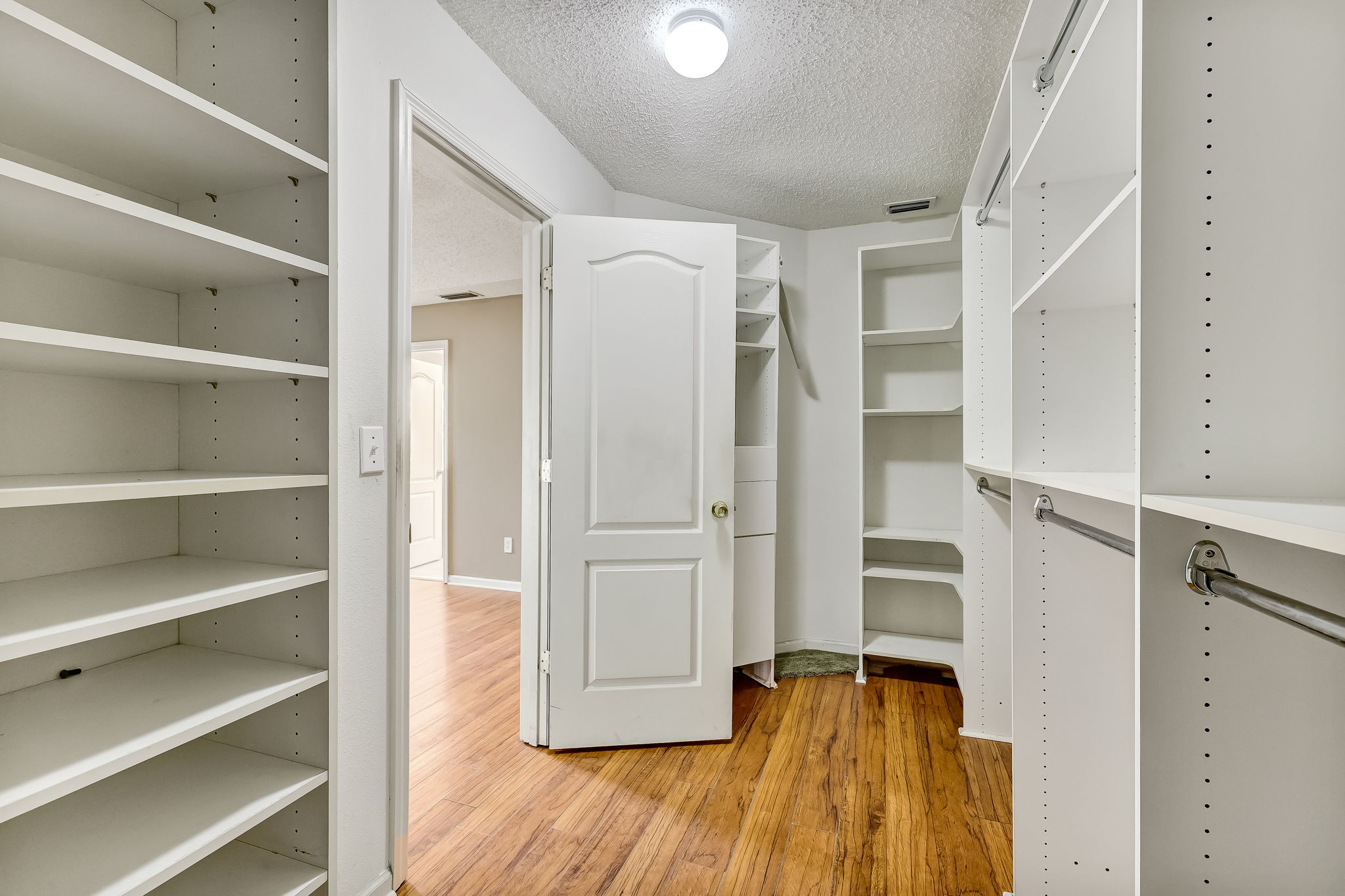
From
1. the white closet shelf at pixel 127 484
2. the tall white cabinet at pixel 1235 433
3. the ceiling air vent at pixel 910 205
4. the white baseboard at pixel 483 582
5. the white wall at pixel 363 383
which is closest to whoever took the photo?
the tall white cabinet at pixel 1235 433

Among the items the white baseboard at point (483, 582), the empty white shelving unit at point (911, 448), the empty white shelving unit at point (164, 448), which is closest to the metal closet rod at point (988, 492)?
the empty white shelving unit at point (911, 448)

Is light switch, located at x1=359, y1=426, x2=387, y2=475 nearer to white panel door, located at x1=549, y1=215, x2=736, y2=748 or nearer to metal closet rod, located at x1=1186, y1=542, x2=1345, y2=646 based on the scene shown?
white panel door, located at x1=549, y1=215, x2=736, y2=748

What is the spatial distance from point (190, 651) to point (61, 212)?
2.96 ft

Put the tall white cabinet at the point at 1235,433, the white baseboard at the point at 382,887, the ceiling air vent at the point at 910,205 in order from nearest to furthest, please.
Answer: the tall white cabinet at the point at 1235,433, the white baseboard at the point at 382,887, the ceiling air vent at the point at 910,205

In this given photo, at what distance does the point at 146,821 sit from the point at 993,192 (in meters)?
2.77

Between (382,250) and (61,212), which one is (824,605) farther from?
(61,212)

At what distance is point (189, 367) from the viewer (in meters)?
1.01

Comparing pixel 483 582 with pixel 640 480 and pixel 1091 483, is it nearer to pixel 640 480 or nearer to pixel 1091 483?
pixel 640 480

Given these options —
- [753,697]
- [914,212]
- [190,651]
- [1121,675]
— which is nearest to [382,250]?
[190,651]

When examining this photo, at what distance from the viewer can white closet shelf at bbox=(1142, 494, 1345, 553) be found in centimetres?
45

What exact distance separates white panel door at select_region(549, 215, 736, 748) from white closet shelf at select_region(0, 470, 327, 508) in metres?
1.07

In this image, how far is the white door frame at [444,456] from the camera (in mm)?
4777

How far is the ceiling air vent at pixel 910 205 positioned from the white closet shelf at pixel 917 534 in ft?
5.34

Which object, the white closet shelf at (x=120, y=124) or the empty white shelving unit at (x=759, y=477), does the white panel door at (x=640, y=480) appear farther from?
the white closet shelf at (x=120, y=124)
